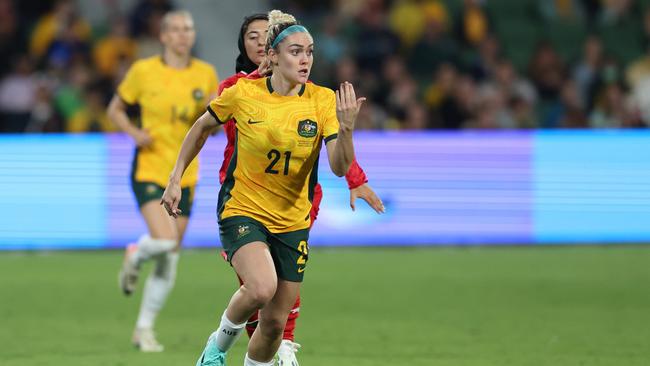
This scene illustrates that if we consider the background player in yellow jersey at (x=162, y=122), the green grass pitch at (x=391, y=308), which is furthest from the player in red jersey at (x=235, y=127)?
the background player in yellow jersey at (x=162, y=122)

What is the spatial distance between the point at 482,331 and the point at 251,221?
3429mm

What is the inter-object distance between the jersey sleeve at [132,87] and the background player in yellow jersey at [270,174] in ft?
10.1

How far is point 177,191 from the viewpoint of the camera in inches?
268

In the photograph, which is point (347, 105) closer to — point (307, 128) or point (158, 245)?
point (307, 128)

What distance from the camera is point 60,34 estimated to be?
1845 centimetres

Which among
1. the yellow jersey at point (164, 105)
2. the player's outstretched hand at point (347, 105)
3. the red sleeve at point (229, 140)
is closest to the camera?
the player's outstretched hand at point (347, 105)

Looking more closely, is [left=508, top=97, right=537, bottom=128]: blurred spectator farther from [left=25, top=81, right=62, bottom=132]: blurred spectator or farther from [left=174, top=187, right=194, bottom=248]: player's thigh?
[left=174, top=187, right=194, bottom=248]: player's thigh

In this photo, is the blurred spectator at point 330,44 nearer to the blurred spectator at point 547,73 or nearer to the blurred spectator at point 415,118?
the blurred spectator at point 415,118

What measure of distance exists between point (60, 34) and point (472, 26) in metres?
6.35

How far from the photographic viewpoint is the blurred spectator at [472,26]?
757 inches

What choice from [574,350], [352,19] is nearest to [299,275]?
[574,350]

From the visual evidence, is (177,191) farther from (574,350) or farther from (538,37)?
(538,37)

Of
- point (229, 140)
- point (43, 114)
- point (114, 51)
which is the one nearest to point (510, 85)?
→ point (114, 51)

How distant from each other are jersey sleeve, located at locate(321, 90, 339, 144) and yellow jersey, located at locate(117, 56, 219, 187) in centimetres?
297
